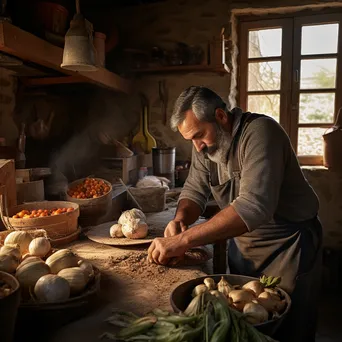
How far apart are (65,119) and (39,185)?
5.60 feet

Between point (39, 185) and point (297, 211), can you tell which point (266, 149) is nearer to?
point (297, 211)

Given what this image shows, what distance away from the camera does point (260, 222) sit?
67.3 inches

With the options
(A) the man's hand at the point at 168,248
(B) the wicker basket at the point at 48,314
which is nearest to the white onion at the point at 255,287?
(A) the man's hand at the point at 168,248

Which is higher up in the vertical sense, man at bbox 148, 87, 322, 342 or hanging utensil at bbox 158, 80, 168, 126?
hanging utensil at bbox 158, 80, 168, 126

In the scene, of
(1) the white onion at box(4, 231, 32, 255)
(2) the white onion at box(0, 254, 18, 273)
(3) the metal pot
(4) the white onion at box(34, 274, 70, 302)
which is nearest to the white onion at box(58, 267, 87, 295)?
(4) the white onion at box(34, 274, 70, 302)

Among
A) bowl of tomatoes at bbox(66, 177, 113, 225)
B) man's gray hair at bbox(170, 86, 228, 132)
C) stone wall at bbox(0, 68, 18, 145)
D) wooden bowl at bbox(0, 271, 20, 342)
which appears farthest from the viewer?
stone wall at bbox(0, 68, 18, 145)

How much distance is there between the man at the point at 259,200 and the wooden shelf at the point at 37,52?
113cm

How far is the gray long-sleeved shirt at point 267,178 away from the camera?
5.60ft

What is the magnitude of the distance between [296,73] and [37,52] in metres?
2.95

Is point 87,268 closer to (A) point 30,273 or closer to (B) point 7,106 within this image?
(A) point 30,273

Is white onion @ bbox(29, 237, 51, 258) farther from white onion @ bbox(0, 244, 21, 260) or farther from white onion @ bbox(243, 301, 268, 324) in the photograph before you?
white onion @ bbox(243, 301, 268, 324)

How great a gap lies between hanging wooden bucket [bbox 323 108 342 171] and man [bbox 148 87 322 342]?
89.5 inches

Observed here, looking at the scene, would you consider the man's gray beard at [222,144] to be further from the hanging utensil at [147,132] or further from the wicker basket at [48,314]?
the hanging utensil at [147,132]

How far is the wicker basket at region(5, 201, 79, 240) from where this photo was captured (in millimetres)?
1995
